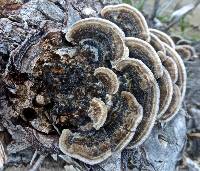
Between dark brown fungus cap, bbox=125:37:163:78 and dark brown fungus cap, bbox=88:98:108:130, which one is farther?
dark brown fungus cap, bbox=125:37:163:78

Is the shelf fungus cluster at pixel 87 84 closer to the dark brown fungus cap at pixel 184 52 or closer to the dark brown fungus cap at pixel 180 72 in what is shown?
the dark brown fungus cap at pixel 180 72

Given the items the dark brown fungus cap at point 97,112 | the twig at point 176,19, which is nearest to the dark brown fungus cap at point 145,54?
the dark brown fungus cap at point 97,112

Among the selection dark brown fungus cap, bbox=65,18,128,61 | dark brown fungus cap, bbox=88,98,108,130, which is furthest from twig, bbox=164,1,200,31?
dark brown fungus cap, bbox=88,98,108,130

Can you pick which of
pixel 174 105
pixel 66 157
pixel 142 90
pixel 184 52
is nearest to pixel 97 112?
pixel 142 90

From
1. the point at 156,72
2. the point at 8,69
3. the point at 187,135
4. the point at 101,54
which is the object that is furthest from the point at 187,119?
the point at 8,69

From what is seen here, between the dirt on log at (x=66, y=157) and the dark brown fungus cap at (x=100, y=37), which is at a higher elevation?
the dark brown fungus cap at (x=100, y=37)

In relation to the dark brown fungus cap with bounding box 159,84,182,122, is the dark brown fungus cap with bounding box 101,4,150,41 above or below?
above

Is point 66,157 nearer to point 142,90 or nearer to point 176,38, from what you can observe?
point 142,90

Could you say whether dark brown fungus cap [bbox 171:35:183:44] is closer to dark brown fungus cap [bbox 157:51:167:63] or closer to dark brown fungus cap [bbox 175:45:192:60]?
dark brown fungus cap [bbox 175:45:192:60]
